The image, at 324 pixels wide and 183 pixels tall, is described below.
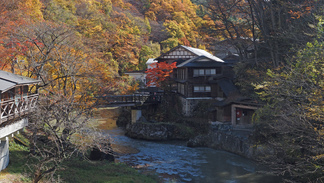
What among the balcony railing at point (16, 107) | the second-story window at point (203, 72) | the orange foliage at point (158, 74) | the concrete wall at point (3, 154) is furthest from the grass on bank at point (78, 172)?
the orange foliage at point (158, 74)

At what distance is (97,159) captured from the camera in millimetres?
19406

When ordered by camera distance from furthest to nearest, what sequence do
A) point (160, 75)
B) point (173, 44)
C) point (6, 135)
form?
1. point (173, 44)
2. point (160, 75)
3. point (6, 135)

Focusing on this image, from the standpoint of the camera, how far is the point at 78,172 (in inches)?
596

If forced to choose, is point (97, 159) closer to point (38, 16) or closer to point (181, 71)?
point (181, 71)

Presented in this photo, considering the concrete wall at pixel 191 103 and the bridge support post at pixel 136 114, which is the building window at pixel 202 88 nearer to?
the concrete wall at pixel 191 103

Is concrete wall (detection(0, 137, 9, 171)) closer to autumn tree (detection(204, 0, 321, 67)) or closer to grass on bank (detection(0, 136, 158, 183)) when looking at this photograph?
grass on bank (detection(0, 136, 158, 183))

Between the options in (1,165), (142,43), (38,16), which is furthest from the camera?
(142,43)

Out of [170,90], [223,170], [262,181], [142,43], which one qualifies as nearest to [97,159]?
[223,170]

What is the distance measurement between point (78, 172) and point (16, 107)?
4940mm

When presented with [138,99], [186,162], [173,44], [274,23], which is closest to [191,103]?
[138,99]

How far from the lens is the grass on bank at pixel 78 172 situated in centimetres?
1287

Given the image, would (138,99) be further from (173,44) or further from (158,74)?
(173,44)

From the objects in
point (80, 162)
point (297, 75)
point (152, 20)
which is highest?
point (152, 20)

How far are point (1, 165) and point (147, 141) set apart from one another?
612 inches
